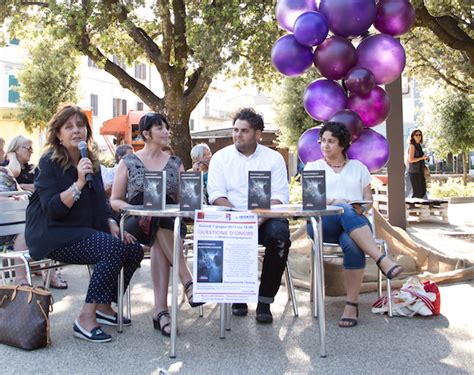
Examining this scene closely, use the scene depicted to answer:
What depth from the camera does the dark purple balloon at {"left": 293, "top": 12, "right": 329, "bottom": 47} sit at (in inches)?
214

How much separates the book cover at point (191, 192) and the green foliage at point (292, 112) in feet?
60.6

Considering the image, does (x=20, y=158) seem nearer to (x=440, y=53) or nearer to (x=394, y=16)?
(x=394, y=16)

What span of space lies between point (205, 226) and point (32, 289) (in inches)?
44.3

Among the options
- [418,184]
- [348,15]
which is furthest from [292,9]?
[418,184]

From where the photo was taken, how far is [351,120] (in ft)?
17.9

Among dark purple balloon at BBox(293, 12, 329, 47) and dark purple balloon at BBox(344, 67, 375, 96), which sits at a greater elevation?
dark purple balloon at BBox(293, 12, 329, 47)

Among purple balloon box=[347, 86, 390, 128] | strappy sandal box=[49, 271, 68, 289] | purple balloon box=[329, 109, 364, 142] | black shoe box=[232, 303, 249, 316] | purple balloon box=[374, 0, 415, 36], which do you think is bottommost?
black shoe box=[232, 303, 249, 316]

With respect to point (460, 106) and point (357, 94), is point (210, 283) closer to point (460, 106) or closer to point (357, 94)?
point (357, 94)

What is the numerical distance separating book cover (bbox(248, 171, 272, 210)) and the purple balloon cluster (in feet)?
7.08

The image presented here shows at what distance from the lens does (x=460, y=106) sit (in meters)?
20.1

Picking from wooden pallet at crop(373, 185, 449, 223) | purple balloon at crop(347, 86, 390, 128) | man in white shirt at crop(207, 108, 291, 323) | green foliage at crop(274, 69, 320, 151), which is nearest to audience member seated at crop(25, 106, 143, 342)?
man in white shirt at crop(207, 108, 291, 323)

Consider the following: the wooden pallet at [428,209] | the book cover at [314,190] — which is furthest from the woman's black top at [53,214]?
the wooden pallet at [428,209]

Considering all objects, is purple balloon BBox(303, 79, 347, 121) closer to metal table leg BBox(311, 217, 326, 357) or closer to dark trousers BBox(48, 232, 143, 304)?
metal table leg BBox(311, 217, 326, 357)

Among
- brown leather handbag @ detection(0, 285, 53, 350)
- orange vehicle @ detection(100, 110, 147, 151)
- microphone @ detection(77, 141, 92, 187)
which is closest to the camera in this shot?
brown leather handbag @ detection(0, 285, 53, 350)
